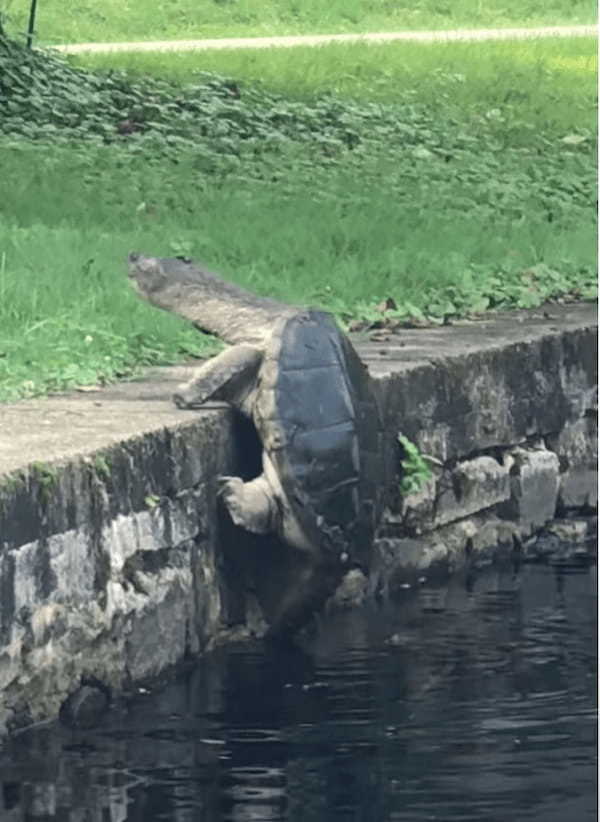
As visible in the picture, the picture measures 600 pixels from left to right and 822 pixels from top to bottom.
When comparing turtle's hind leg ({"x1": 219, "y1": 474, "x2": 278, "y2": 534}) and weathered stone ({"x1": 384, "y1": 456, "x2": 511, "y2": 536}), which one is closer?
turtle's hind leg ({"x1": 219, "y1": 474, "x2": 278, "y2": 534})

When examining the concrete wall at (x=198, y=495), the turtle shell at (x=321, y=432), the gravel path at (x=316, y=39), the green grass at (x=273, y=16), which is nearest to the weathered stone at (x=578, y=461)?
the concrete wall at (x=198, y=495)

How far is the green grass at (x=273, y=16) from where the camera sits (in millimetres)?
29781

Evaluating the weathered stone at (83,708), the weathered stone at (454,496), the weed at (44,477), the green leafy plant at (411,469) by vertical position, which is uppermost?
the weed at (44,477)

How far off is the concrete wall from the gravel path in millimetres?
13650

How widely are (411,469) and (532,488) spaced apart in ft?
3.32

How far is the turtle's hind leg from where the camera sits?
812cm

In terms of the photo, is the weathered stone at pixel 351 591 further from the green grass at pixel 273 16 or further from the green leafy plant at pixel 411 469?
the green grass at pixel 273 16

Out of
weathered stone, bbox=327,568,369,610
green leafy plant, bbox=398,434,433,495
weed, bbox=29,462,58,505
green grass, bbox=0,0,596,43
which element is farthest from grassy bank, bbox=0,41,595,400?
green grass, bbox=0,0,596,43

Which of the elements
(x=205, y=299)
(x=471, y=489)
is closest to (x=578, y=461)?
(x=471, y=489)

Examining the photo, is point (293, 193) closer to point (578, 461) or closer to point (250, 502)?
point (578, 461)

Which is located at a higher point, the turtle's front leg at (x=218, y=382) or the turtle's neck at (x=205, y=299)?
the turtle's neck at (x=205, y=299)

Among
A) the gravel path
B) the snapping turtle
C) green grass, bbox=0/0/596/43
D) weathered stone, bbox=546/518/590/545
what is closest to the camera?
the snapping turtle

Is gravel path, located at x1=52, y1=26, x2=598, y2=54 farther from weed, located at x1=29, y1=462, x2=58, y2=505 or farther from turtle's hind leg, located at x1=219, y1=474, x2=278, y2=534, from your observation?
weed, located at x1=29, y1=462, x2=58, y2=505

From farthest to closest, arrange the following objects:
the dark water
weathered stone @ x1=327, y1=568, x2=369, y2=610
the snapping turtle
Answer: weathered stone @ x1=327, y1=568, x2=369, y2=610 < the snapping turtle < the dark water
